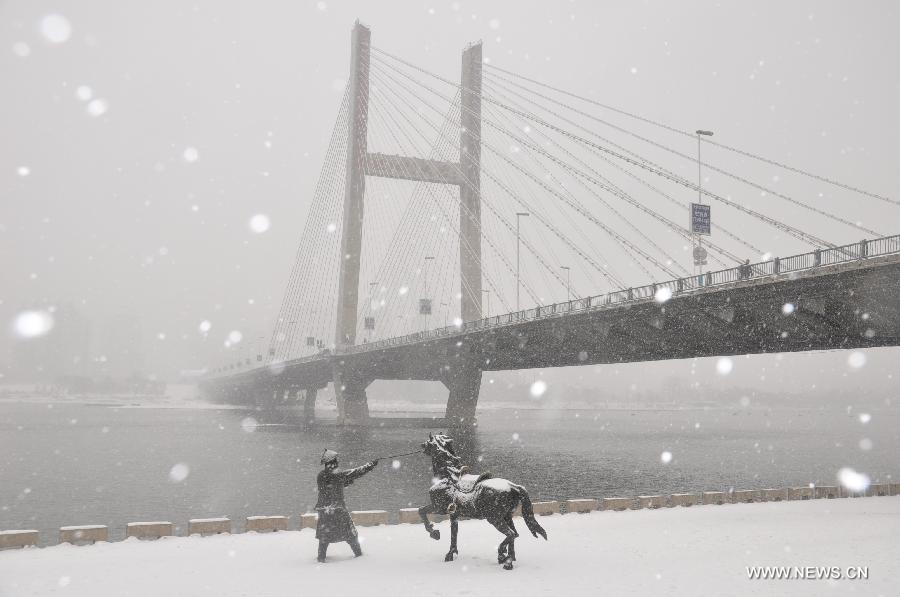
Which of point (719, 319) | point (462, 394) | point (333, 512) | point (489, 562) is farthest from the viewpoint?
point (462, 394)

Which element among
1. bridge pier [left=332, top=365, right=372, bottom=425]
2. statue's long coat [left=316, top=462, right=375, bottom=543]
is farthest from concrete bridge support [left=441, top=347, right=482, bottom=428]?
statue's long coat [left=316, top=462, right=375, bottom=543]

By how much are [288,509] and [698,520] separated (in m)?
16.7

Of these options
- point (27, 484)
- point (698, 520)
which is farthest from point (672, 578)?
point (27, 484)

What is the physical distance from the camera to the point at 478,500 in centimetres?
1165

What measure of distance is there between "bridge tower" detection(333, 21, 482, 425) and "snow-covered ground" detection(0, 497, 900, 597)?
56895 mm

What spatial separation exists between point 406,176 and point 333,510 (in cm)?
6619

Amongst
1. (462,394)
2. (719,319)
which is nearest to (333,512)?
(719,319)

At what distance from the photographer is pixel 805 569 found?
1155 cm

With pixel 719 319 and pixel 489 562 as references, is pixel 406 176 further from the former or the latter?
pixel 489 562

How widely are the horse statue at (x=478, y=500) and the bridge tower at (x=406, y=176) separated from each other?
5904cm

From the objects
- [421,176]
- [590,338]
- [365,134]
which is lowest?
[590,338]

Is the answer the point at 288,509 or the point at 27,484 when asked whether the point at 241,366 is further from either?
the point at 288,509

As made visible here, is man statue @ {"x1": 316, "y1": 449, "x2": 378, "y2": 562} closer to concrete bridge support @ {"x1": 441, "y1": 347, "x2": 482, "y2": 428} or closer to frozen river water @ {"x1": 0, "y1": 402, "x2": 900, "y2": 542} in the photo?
frozen river water @ {"x1": 0, "y1": 402, "x2": 900, "y2": 542}

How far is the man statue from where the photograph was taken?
40.2 ft
